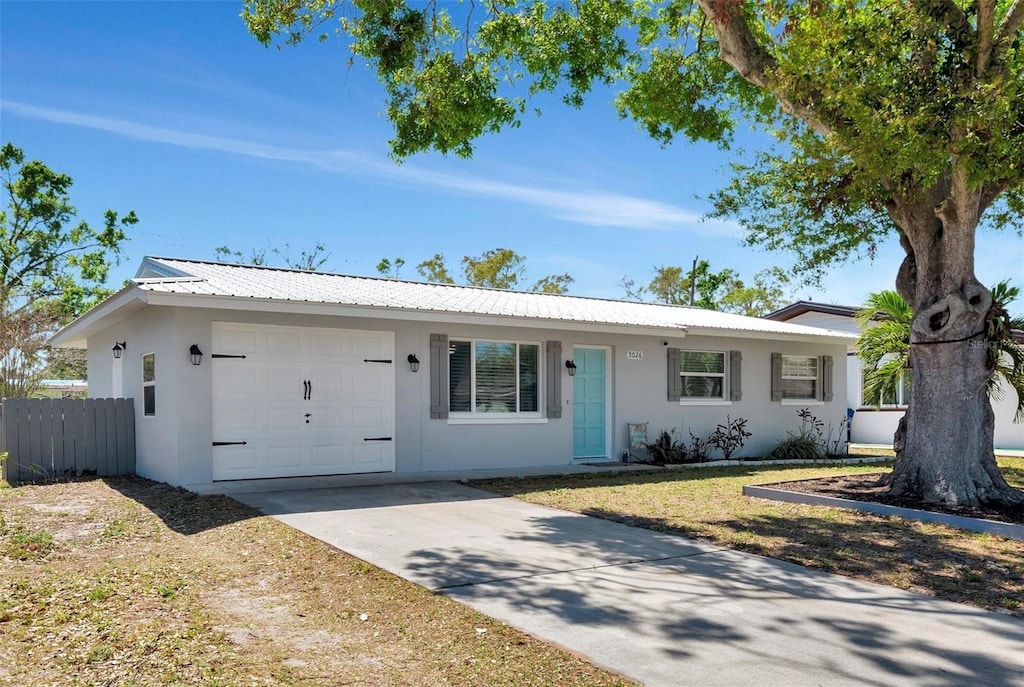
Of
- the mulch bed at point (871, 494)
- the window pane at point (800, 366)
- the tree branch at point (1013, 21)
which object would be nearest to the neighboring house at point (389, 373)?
the window pane at point (800, 366)

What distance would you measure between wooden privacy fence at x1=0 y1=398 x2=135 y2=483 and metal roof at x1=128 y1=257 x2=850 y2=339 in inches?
91.9

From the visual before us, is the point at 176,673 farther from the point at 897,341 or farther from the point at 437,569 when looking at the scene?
the point at 897,341

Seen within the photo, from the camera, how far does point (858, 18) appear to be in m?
8.03

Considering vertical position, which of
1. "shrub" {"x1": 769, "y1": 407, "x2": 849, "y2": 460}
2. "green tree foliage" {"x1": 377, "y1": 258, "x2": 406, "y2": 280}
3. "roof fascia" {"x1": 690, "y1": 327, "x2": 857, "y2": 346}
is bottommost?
"shrub" {"x1": 769, "y1": 407, "x2": 849, "y2": 460}

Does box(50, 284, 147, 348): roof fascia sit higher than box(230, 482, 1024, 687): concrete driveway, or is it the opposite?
box(50, 284, 147, 348): roof fascia

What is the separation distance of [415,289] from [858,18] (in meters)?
8.45

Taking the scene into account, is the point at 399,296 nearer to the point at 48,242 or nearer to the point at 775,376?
the point at 775,376

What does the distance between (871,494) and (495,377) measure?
229 inches

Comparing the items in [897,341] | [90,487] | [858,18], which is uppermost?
[858,18]

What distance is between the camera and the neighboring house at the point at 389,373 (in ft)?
33.2

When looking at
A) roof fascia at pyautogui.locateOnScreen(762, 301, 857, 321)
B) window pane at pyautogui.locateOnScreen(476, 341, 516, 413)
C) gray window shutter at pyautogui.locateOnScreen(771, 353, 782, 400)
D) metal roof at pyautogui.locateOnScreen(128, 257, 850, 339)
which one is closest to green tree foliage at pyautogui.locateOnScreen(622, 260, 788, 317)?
roof fascia at pyautogui.locateOnScreen(762, 301, 857, 321)

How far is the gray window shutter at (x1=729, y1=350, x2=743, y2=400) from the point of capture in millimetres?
15352

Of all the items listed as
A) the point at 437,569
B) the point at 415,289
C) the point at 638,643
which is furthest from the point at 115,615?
the point at 415,289

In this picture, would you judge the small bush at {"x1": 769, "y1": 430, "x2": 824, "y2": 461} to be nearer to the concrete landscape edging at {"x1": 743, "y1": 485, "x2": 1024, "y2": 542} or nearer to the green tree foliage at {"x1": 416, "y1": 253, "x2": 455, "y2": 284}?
the concrete landscape edging at {"x1": 743, "y1": 485, "x2": 1024, "y2": 542}
